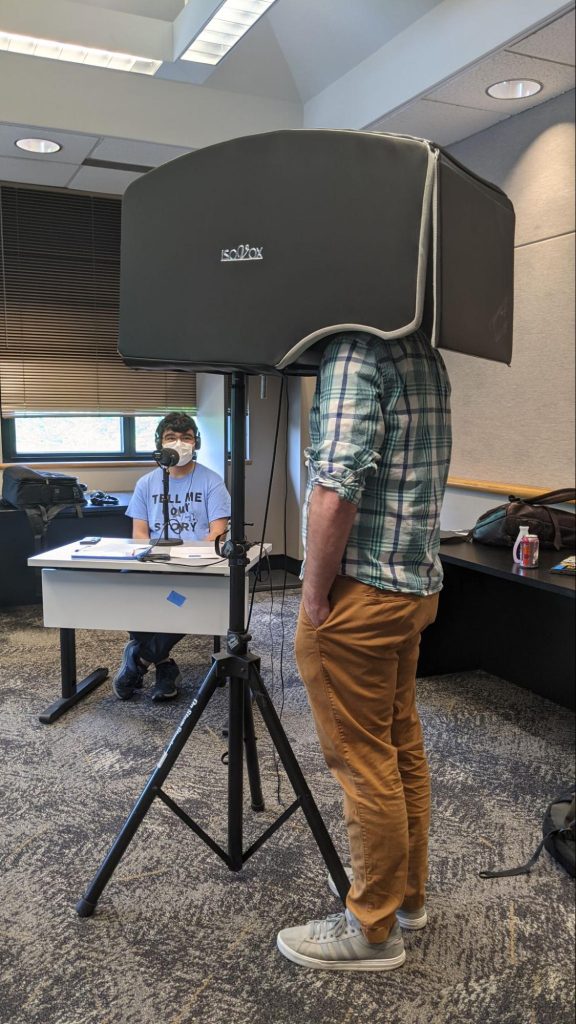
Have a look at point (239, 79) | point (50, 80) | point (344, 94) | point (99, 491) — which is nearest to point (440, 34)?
point (344, 94)

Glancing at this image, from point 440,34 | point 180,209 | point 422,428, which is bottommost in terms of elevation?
point 422,428

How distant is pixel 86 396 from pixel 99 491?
0.61 m

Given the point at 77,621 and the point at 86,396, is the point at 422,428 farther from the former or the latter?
the point at 86,396

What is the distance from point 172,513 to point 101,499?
1.45 meters

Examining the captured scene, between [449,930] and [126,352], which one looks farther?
[449,930]

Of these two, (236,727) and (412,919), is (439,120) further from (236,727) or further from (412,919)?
Result: (412,919)

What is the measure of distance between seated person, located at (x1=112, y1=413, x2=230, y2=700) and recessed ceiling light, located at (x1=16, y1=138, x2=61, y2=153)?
172 centimetres

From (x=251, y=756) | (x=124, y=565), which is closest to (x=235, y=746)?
(x=251, y=756)

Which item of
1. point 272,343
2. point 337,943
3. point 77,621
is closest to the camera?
point 272,343

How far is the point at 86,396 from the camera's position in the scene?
15.0 ft

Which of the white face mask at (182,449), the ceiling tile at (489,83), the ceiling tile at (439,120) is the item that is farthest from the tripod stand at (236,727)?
the ceiling tile at (439,120)

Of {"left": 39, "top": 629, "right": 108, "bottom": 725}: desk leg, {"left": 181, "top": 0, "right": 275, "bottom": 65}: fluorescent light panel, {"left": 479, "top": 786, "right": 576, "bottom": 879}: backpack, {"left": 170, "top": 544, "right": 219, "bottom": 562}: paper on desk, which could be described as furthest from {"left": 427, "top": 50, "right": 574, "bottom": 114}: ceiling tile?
{"left": 39, "top": 629, "right": 108, "bottom": 725}: desk leg

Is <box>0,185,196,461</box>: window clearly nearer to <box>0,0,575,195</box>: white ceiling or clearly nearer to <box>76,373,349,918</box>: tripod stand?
<box>0,0,575,195</box>: white ceiling

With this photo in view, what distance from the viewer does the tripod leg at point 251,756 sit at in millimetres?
1669
